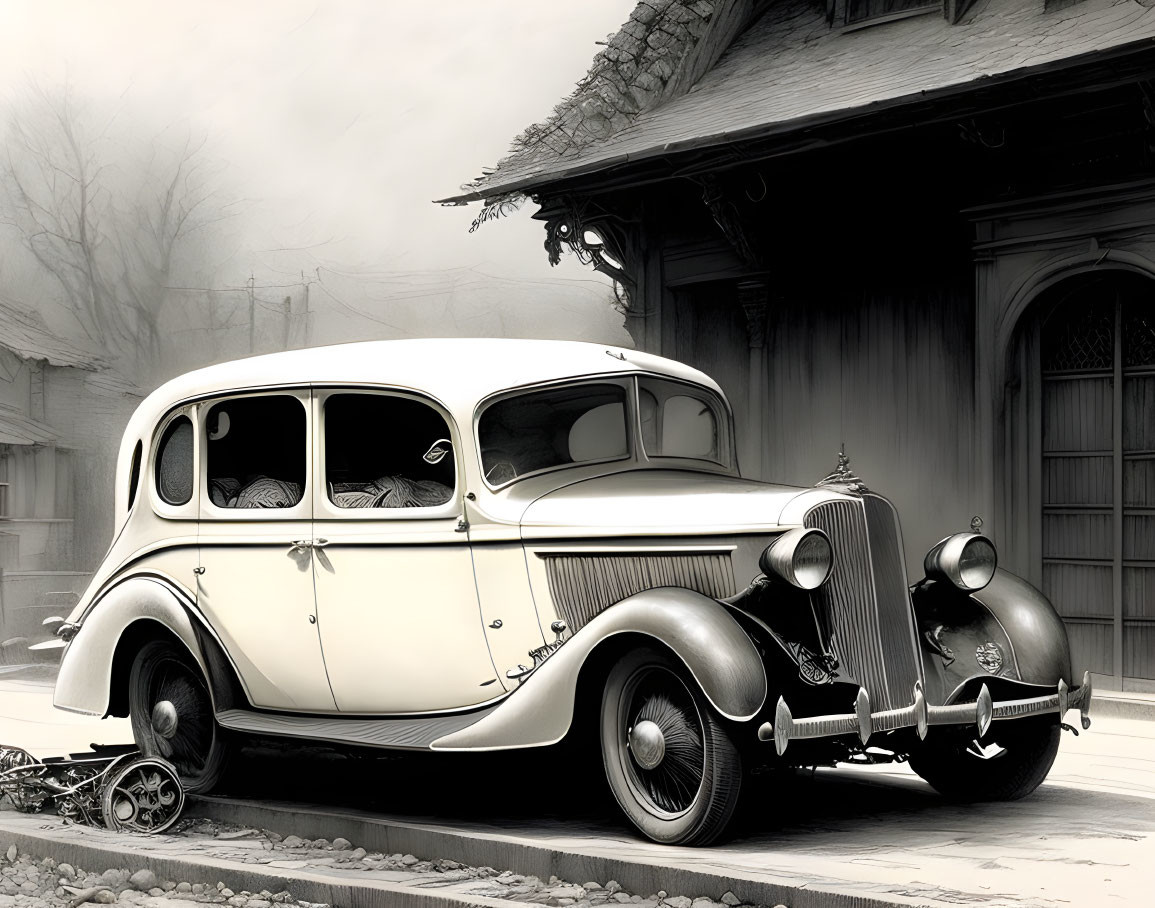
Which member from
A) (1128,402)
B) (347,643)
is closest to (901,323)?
(1128,402)

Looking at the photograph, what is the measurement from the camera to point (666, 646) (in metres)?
5.03

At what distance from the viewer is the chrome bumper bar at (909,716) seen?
479 centimetres

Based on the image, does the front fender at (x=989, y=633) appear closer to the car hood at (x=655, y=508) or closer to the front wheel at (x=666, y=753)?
the car hood at (x=655, y=508)

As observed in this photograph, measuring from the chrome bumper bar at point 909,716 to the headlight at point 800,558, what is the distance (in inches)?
16.0

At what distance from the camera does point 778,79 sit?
1180 cm

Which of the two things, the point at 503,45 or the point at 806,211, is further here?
the point at 503,45

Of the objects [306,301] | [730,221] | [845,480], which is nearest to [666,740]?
[845,480]

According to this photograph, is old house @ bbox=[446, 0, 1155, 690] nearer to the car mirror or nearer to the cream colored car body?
the cream colored car body

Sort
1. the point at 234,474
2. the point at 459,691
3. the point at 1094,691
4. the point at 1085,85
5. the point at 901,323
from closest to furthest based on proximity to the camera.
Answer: the point at 459,691 → the point at 234,474 → the point at 1085,85 → the point at 1094,691 → the point at 901,323

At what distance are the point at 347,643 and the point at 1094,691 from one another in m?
5.79

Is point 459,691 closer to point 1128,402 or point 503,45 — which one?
point 1128,402

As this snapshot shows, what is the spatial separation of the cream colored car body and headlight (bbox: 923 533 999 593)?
2.57 ft

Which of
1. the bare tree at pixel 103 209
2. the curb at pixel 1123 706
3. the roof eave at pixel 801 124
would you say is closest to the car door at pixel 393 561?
the roof eave at pixel 801 124

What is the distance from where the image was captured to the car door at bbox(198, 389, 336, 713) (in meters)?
6.14
